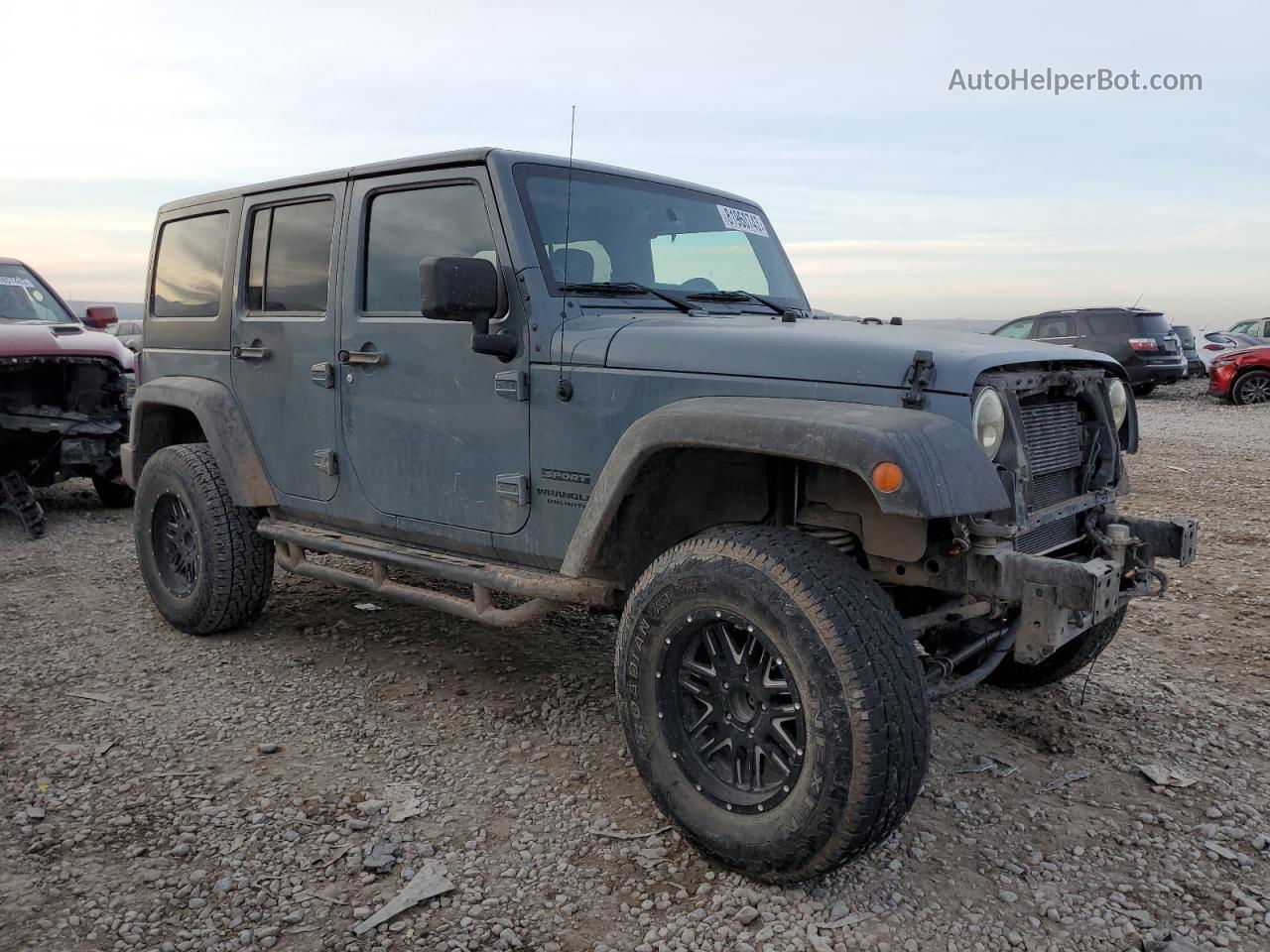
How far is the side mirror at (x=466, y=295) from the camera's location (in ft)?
10.3

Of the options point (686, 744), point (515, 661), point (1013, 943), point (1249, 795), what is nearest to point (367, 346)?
point (515, 661)

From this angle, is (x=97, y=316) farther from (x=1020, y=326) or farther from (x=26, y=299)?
(x=1020, y=326)

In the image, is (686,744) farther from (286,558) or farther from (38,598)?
(38,598)

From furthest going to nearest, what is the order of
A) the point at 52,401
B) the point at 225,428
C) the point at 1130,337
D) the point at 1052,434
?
the point at 1130,337
the point at 52,401
the point at 225,428
the point at 1052,434

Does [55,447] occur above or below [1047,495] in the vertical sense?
below

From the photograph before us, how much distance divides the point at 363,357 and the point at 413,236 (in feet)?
1.64

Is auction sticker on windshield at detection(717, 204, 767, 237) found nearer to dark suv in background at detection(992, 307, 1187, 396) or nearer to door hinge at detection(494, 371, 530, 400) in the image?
door hinge at detection(494, 371, 530, 400)

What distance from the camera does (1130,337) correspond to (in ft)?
54.2

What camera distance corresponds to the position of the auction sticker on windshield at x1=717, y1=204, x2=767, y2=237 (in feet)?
14.1

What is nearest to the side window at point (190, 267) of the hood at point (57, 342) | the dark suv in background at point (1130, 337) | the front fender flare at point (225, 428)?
the front fender flare at point (225, 428)

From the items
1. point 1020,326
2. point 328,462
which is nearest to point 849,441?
point 328,462

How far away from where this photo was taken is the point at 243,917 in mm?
2701

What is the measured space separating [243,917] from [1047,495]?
8.43ft

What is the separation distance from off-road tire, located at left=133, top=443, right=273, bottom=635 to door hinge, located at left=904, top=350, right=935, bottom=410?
3236 mm
